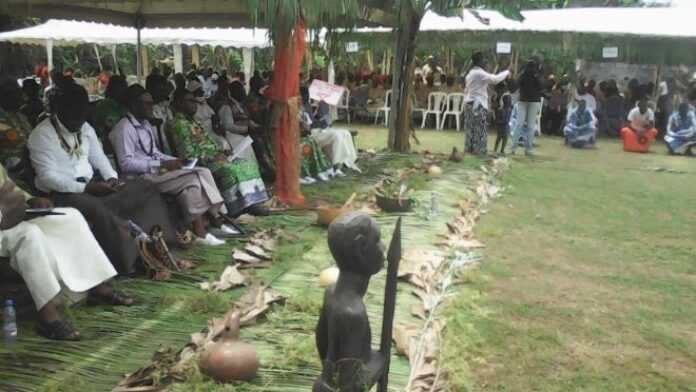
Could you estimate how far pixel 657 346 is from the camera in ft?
12.0

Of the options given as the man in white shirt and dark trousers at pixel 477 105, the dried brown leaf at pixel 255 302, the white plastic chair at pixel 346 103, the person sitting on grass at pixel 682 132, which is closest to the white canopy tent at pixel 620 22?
the person sitting on grass at pixel 682 132

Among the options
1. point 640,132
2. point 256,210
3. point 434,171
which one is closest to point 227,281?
point 256,210

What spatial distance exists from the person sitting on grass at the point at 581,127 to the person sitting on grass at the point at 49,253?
39.2 feet

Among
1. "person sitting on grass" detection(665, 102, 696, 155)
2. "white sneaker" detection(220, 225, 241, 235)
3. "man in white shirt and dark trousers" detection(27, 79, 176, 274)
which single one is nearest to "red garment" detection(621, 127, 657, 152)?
"person sitting on grass" detection(665, 102, 696, 155)

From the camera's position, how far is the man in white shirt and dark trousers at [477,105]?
35.7ft

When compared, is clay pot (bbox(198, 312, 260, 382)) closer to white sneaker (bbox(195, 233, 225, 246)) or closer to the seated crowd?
the seated crowd

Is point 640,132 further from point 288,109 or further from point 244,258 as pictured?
point 244,258

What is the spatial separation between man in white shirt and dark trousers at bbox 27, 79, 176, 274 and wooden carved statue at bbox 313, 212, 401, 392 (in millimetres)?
2319

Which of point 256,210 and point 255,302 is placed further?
point 256,210

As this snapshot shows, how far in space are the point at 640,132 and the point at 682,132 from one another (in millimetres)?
776

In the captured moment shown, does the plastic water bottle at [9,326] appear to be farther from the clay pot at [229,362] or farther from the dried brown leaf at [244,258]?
the dried brown leaf at [244,258]

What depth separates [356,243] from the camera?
2031mm

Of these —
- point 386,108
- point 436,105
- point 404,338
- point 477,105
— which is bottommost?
point 404,338

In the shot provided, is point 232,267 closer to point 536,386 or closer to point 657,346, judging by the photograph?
point 536,386
